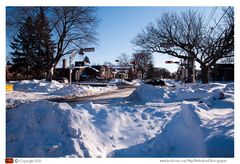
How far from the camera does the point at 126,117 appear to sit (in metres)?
6.91

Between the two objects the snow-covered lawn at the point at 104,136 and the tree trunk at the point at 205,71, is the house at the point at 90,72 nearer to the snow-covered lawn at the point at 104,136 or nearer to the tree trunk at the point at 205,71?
the tree trunk at the point at 205,71

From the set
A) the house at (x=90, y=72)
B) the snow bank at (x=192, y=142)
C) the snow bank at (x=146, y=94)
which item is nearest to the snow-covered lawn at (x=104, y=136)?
the snow bank at (x=192, y=142)

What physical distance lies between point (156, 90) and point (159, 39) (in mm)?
8374

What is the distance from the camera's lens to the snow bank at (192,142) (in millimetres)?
4410

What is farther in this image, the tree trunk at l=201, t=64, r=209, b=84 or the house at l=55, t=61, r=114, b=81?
the house at l=55, t=61, r=114, b=81

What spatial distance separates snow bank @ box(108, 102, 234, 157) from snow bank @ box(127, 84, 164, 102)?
8.85m

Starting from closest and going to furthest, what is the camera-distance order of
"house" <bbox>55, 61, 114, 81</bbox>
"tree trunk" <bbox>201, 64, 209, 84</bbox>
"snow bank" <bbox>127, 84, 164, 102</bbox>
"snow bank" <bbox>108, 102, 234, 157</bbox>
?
"snow bank" <bbox>108, 102, 234, 157</bbox> → "snow bank" <bbox>127, 84, 164, 102</bbox> → "tree trunk" <bbox>201, 64, 209, 84</bbox> → "house" <bbox>55, 61, 114, 81</bbox>

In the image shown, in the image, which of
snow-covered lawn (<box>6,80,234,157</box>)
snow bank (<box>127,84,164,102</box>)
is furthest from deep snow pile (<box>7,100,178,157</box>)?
snow bank (<box>127,84,164,102</box>)

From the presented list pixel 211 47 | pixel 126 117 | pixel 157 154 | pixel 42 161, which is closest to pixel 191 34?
pixel 211 47

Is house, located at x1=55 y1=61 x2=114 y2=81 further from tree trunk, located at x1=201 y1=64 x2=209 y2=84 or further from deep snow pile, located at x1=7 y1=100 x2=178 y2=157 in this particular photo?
deep snow pile, located at x1=7 y1=100 x2=178 y2=157

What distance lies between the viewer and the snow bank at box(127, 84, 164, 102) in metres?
15.0

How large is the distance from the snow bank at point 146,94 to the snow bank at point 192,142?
29.0 feet

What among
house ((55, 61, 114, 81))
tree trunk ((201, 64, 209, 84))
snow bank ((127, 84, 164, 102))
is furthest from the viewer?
house ((55, 61, 114, 81))
